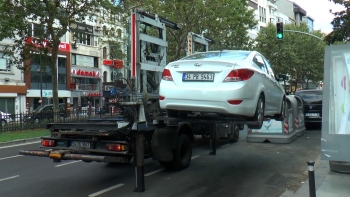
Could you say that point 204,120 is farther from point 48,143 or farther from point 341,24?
point 341,24

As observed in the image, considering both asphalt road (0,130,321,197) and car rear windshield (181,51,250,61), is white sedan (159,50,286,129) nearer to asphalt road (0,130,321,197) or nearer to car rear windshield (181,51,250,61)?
car rear windshield (181,51,250,61)

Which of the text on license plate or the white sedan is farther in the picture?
the text on license plate

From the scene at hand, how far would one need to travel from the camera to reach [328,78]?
271 inches

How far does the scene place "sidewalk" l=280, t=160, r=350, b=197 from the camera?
6618 millimetres

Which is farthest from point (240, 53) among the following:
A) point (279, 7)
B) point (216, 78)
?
point (279, 7)

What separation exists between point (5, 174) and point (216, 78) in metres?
5.51

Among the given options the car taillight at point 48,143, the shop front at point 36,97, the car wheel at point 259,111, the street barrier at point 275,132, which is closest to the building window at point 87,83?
the shop front at point 36,97

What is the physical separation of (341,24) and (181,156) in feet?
50.3

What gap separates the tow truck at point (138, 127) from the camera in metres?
6.71

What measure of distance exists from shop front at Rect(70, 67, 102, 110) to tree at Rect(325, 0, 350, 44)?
3304 cm

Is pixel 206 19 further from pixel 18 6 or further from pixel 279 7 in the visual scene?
pixel 279 7

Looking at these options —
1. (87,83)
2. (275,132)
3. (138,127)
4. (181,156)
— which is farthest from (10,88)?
(138,127)

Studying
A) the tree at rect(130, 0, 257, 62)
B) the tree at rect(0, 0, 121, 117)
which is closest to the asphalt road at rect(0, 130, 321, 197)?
the tree at rect(0, 0, 121, 117)

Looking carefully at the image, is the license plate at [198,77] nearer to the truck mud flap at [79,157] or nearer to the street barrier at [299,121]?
the truck mud flap at [79,157]
